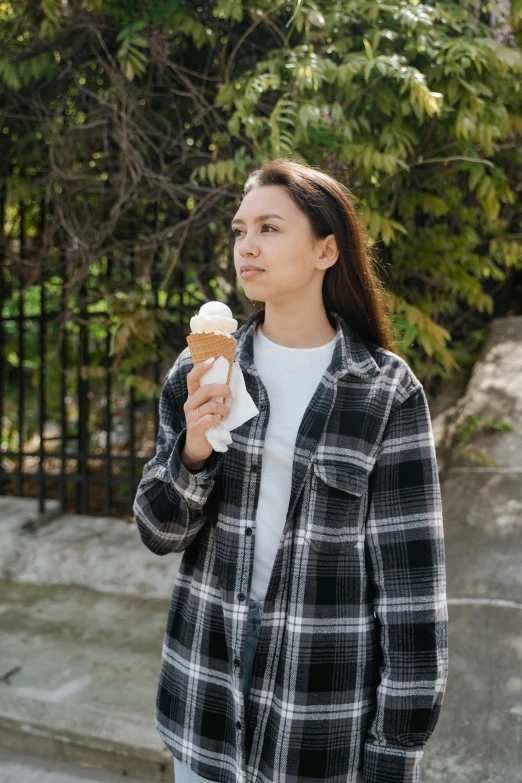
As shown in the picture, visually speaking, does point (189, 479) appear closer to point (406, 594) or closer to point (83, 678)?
point (406, 594)

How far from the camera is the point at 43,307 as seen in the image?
488cm

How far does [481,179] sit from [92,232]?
2.29 meters

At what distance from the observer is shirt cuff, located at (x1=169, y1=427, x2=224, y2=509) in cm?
161

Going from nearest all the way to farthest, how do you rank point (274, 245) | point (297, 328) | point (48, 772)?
point (274, 245) → point (297, 328) → point (48, 772)

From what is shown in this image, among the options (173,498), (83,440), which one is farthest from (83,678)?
(173,498)

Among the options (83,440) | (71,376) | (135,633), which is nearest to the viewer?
(135,633)

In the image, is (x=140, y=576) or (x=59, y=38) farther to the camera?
(x=140, y=576)

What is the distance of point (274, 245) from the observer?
1.69 m

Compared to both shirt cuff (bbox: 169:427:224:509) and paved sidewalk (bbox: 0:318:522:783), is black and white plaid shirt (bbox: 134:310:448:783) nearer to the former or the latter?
shirt cuff (bbox: 169:427:224:509)

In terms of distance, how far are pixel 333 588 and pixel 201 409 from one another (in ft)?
1.66

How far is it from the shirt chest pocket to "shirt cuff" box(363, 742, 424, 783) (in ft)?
1.44

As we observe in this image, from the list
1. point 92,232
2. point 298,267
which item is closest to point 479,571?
point 298,267

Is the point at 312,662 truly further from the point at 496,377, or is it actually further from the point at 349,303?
the point at 496,377

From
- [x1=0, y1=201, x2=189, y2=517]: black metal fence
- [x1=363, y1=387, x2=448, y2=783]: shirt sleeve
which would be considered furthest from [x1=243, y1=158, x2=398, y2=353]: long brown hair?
[x1=0, y1=201, x2=189, y2=517]: black metal fence
